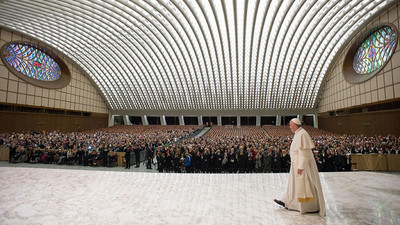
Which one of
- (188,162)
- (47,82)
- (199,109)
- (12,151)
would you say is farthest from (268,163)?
(47,82)

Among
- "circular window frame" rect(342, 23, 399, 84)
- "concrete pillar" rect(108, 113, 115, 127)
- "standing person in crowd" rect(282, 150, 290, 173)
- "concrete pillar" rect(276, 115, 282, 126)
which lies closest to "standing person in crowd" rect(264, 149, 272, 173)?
"standing person in crowd" rect(282, 150, 290, 173)

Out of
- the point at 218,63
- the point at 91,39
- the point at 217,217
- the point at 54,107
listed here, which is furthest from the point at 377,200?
the point at 54,107

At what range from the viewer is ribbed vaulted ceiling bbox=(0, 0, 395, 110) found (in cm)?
1950

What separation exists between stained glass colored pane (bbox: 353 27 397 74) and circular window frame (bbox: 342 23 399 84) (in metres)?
0.32

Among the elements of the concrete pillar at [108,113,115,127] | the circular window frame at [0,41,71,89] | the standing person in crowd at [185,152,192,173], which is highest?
the circular window frame at [0,41,71,89]

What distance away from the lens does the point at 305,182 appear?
343 centimetres

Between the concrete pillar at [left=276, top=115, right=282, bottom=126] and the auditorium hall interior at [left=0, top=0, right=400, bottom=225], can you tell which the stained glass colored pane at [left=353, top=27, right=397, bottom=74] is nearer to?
the auditorium hall interior at [left=0, top=0, right=400, bottom=225]

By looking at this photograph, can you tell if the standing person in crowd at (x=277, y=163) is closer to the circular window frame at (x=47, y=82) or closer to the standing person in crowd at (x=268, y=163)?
the standing person in crowd at (x=268, y=163)

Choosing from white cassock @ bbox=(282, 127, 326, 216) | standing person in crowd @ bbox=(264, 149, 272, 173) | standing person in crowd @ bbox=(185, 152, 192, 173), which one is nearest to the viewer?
white cassock @ bbox=(282, 127, 326, 216)

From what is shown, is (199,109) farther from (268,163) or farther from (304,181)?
(304,181)

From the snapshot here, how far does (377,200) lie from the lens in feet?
13.5

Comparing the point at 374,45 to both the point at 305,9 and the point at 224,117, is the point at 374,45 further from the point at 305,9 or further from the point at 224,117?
the point at 224,117

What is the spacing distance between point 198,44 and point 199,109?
18.2 metres

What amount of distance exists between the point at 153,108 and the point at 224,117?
630 inches
